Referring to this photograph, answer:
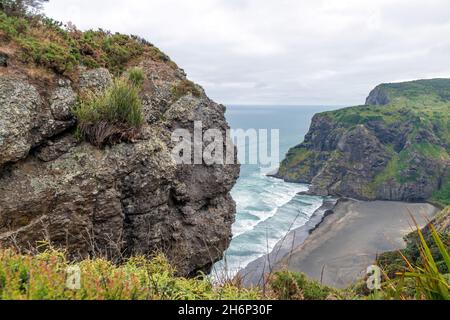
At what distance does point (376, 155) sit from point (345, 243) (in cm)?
7020

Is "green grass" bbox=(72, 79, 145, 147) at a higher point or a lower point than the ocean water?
higher

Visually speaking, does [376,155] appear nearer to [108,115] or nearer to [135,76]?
[135,76]

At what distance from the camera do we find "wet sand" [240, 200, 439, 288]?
54.1 metres

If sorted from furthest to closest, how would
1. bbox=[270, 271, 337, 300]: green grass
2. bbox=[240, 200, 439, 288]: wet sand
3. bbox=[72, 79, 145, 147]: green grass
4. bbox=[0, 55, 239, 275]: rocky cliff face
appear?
1. bbox=[240, 200, 439, 288]: wet sand
2. bbox=[72, 79, 145, 147]: green grass
3. bbox=[0, 55, 239, 275]: rocky cliff face
4. bbox=[270, 271, 337, 300]: green grass

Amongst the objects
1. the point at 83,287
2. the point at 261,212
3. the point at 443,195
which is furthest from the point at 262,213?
the point at 83,287

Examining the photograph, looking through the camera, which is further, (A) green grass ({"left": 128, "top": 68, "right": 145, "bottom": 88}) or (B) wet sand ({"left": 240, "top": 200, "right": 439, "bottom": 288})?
(B) wet sand ({"left": 240, "top": 200, "right": 439, "bottom": 288})

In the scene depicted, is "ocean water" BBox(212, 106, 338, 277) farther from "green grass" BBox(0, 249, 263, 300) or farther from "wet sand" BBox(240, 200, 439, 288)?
"green grass" BBox(0, 249, 263, 300)

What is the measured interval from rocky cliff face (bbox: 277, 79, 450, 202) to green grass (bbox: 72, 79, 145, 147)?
10911cm

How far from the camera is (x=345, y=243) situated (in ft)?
221

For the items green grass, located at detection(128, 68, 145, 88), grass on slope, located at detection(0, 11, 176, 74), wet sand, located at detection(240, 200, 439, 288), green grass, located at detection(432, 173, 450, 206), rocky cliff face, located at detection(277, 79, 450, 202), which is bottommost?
wet sand, located at detection(240, 200, 439, 288)

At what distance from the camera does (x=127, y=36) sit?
1775cm

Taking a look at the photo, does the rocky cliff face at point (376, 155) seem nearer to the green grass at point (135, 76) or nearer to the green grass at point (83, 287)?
the green grass at point (135, 76)

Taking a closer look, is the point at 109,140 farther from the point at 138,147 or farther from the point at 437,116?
the point at 437,116

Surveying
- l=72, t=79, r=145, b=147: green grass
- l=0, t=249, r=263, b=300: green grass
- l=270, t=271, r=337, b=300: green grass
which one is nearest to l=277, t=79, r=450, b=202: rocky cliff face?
l=72, t=79, r=145, b=147: green grass
